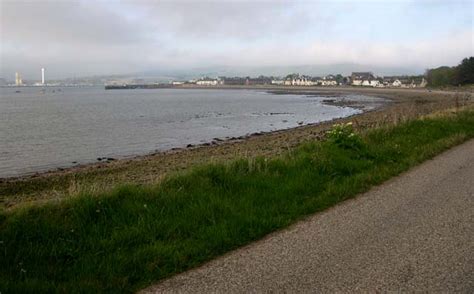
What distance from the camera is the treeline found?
122 meters

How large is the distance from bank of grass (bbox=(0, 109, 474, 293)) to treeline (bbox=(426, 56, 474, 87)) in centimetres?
12849

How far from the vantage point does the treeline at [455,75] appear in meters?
122

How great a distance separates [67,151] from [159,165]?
417 inches

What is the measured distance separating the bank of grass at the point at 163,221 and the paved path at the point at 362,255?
1.20 ft

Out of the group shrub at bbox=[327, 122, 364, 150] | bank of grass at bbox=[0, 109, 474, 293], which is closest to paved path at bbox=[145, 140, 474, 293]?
bank of grass at bbox=[0, 109, 474, 293]

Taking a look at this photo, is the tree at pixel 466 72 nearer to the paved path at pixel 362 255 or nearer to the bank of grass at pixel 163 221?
the bank of grass at pixel 163 221

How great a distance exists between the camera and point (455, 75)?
430ft

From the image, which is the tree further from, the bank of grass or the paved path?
the paved path

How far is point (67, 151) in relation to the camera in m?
27.6

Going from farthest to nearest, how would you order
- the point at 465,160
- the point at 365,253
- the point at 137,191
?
the point at 465,160 → the point at 137,191 → the point at 365,253

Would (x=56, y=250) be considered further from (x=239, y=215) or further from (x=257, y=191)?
(x=257, y=191)

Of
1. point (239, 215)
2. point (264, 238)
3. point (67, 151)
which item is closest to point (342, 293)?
point (264, 238)

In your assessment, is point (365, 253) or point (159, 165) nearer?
point (365, 253)

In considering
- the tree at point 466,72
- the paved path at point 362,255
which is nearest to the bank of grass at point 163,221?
the paved path at point 362,255
